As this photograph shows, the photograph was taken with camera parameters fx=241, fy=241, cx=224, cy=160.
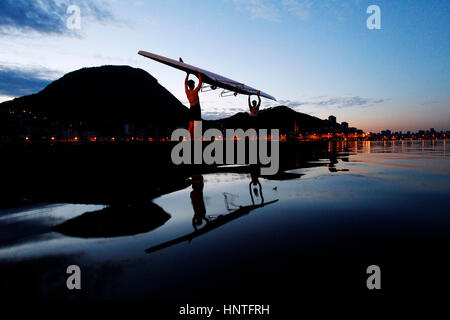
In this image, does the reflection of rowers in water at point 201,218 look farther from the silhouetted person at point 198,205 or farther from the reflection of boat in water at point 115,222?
the reflection of boat in water at point 115,222

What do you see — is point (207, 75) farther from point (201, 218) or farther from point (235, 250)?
point (235, 250)

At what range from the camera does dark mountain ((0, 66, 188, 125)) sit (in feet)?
480

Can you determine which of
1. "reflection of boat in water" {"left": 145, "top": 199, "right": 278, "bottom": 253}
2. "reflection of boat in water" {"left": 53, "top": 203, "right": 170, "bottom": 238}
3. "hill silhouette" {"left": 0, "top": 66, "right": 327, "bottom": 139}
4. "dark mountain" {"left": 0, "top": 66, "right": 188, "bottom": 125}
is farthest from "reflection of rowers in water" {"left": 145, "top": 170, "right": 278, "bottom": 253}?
"dark mountain" {"left": 0, "top": 66, "right": 188, "bottom": 125}

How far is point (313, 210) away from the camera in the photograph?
838cm

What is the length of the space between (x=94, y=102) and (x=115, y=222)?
596 ft

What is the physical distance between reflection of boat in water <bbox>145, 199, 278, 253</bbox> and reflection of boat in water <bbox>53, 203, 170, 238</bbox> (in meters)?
1.24

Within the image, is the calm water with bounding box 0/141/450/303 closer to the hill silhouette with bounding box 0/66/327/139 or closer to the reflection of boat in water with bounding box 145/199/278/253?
the reflection of boat in water with bounding box 145/199/278/253

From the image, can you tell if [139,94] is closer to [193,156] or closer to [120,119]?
[120,119]

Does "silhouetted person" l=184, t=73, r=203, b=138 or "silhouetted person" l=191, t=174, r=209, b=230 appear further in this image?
"silhouetted person" l=184, t=73, r=203, b=138

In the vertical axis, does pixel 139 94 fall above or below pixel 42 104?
above

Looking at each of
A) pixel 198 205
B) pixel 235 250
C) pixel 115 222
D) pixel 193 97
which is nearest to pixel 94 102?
pixel 193 97
